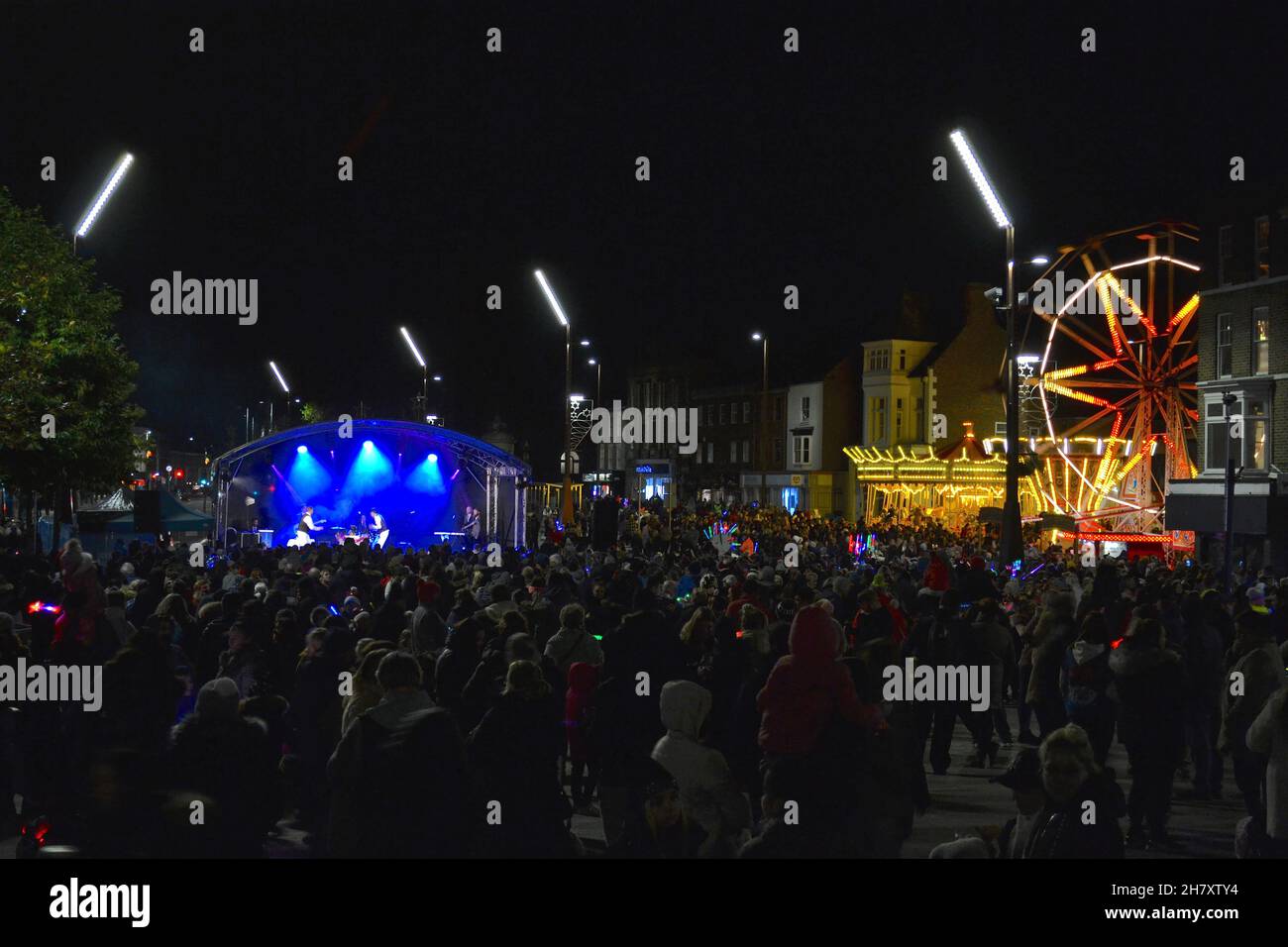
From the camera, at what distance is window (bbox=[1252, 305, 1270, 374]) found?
33.8 meters

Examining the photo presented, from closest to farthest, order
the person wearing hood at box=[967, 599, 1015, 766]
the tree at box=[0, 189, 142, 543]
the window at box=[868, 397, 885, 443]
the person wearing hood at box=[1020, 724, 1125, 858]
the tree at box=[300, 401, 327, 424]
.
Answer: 1. the person wearing hood at box=[1020, 724, 1125, 858]
2. the person wearing hood at box=[967, 599, 1015, 766]
3. the tree at box=[0, 189, 142, 543]
4. the window at box=[868, 397, 885, 443]
5. the tree at box=[300, 401, 327, 424]

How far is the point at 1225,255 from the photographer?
35.3 metres

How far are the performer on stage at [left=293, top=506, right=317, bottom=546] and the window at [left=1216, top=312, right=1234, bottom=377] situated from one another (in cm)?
2510

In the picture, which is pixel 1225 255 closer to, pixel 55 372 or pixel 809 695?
pixel 55 372

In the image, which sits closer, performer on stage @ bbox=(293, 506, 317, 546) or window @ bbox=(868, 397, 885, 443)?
performer on stage @ bbox=(293, 506, 317, 546)

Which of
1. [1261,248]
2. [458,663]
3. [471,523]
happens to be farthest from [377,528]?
[458,663]

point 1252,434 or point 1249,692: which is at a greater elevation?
point 1252,434

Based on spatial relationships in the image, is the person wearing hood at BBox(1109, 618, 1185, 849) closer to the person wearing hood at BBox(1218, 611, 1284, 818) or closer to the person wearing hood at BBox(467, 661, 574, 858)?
the person wearing hood at BBox(1218, 611, 1284, 818)

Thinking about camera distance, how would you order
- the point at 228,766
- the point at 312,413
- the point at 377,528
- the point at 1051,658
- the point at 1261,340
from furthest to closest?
1. the point at 312,413
2. the point at 1261,340
3. the point at 377,528
4. the point at 1051,658
5. the point at 228,766

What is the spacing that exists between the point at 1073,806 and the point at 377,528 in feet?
97.3

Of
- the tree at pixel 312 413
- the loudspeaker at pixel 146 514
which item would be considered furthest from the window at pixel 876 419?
the loudspeaker at pixel 146 514

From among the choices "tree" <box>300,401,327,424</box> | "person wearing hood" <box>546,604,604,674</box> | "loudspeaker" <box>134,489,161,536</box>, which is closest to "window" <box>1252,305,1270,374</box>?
"loudspeaker" <box>134,489,161,536</box>
